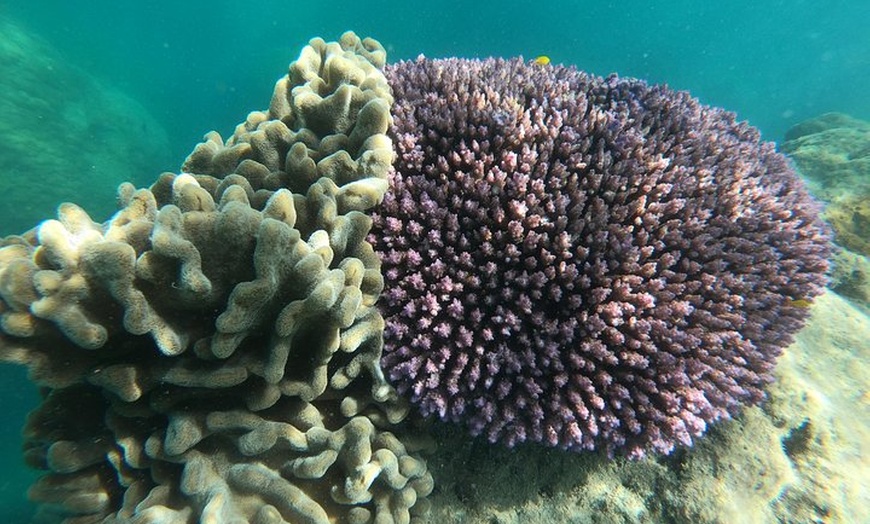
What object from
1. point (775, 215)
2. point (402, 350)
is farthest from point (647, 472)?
point (775, 215)

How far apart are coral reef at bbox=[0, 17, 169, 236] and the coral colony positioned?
14842 mm

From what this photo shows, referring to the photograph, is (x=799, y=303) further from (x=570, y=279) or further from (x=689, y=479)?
(x=570, y=279)

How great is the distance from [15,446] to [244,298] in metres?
16.8

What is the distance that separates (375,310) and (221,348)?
0.90 meters

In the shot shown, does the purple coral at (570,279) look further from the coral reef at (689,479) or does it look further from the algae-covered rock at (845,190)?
the algae-covered rock at (845,190)

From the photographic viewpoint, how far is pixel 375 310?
9.07ft

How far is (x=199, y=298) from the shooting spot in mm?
2330

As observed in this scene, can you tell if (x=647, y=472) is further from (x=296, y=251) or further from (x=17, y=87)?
(x=17, y=87)

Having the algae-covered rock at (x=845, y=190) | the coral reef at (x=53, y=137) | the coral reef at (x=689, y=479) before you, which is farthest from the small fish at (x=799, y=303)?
the coral reef at (x=53, y=137)

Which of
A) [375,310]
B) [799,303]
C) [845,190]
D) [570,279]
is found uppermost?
[845,190]

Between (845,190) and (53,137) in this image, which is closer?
(845,190)

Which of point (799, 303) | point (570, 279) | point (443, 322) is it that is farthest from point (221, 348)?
point (799, 303)

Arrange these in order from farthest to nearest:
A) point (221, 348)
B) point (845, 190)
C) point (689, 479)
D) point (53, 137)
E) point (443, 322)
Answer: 1. point (53, 137)
2. point (845, 190)
3. point (689, 479)
4. point (443, 322)
5. point (221, 348)

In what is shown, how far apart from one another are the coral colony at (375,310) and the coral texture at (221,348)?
0.01m
